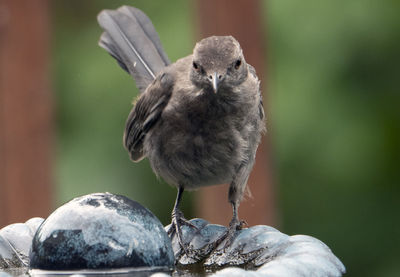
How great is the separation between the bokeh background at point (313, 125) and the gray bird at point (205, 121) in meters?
1.29

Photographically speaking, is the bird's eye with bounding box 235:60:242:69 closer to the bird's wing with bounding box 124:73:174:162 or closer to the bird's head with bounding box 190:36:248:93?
the bird's head with bounding box 190:36:248:93

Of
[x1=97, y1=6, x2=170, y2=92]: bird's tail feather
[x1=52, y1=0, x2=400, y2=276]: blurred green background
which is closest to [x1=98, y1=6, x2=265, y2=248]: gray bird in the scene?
[x1=97, y1=6, x2=170, y2=92]: bird's tail feather

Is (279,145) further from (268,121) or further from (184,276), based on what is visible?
(184,276)

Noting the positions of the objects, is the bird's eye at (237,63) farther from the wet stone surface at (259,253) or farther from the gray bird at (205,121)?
the wet stone surface at (259,253)

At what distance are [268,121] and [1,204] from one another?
1.91 meters

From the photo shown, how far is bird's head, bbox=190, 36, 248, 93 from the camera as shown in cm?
433

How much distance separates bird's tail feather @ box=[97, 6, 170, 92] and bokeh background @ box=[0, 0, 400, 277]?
2.05ft

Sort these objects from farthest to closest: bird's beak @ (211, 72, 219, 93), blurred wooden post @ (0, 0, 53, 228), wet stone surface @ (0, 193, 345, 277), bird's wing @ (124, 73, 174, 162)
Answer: blurred wooden post @ (0, 0, 53, 228) → bird's wing @ (124, 73, 174, 162) → bird's beak @ (211, 72, 219, 93) → wet stone surface @ (0, 193, 345, 277)

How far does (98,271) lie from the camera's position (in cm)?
335

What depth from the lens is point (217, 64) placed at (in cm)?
432

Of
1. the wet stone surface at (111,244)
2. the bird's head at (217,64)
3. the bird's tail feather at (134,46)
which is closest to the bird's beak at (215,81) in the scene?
the bird's head at (217,64)

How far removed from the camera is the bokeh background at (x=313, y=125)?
6.21 meters

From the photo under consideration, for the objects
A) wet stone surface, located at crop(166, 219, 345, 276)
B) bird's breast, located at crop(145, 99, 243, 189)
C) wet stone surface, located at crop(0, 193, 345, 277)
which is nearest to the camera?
wet stone surface, located at crop(166, 219, 345, 276)

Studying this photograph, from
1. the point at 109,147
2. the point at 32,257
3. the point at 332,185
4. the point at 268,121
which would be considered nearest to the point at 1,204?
the point at 109,147
